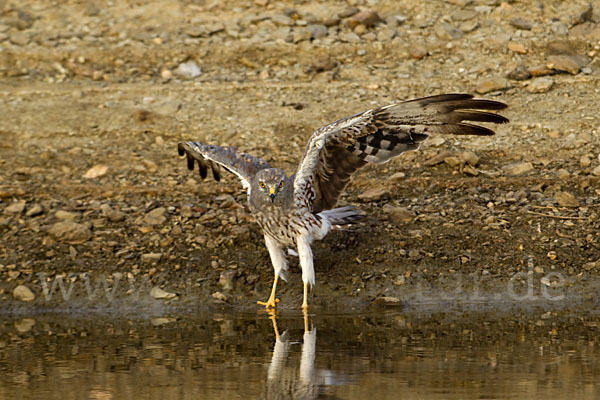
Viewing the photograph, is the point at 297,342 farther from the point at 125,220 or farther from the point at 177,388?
the point at 125,220

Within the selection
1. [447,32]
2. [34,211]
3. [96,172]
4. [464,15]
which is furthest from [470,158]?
[34,211]

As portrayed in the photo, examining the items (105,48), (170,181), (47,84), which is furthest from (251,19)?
(170,181)

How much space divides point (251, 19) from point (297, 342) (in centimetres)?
768

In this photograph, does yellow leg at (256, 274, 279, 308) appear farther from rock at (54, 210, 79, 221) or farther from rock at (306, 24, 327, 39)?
rock at (306, 24, 327, 39)

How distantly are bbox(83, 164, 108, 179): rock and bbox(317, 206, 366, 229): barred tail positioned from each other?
3.25 meters

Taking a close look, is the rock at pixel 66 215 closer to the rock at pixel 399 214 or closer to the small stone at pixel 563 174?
the rock at pixel 399 214

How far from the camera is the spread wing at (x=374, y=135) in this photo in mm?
7215

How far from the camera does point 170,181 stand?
997 centimetres

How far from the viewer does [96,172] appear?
33.8 ft

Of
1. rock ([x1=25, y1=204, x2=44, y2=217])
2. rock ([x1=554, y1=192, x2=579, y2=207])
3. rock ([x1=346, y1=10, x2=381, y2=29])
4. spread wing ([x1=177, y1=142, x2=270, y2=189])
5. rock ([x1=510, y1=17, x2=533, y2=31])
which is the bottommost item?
rock ([x1=25, y1=204, x2=44, y2=217])

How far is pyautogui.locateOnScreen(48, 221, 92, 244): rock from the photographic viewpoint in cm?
876

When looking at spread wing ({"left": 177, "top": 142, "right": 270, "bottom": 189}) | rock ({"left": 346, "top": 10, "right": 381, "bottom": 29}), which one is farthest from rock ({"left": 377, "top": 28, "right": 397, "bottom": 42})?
spread wing ({"left": 177, "top": 142, "right": 270, "bottom": 189})

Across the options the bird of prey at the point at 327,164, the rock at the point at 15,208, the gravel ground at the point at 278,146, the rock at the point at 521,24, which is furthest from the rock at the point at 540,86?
the rock at the point at 15,208

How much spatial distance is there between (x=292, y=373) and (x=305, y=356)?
1.43 feet
